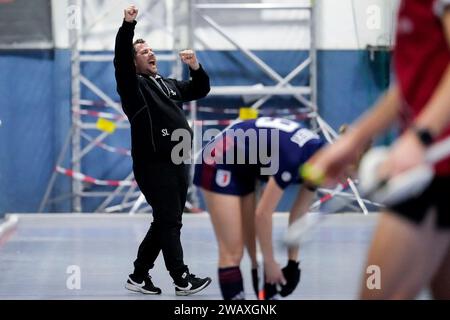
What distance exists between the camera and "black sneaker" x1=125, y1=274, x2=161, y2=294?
5742mm

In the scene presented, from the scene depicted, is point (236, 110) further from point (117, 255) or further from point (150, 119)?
point (150, 119)

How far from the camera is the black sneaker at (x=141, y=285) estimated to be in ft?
18.8

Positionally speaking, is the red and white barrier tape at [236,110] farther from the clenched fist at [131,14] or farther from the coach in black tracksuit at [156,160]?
the clenched fist at [131,14]

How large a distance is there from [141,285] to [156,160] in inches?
28.7

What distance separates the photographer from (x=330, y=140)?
10.9m

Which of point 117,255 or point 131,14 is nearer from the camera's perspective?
point 131,14

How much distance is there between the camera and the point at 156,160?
18.8ft

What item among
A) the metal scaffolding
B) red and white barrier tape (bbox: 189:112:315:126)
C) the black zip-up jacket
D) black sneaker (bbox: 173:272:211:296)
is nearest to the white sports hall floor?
black sneaker (bbox: 173:272:211:296)

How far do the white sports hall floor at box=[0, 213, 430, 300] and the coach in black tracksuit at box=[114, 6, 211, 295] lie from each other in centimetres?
14

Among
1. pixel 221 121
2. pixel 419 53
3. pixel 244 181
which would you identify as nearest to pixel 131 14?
pixel 244 181

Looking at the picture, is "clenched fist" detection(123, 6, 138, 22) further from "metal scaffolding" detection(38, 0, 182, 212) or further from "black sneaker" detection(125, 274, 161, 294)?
"metal scaffolding" detection(38, 0, 182, 212)

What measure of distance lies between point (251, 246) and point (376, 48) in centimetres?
687
